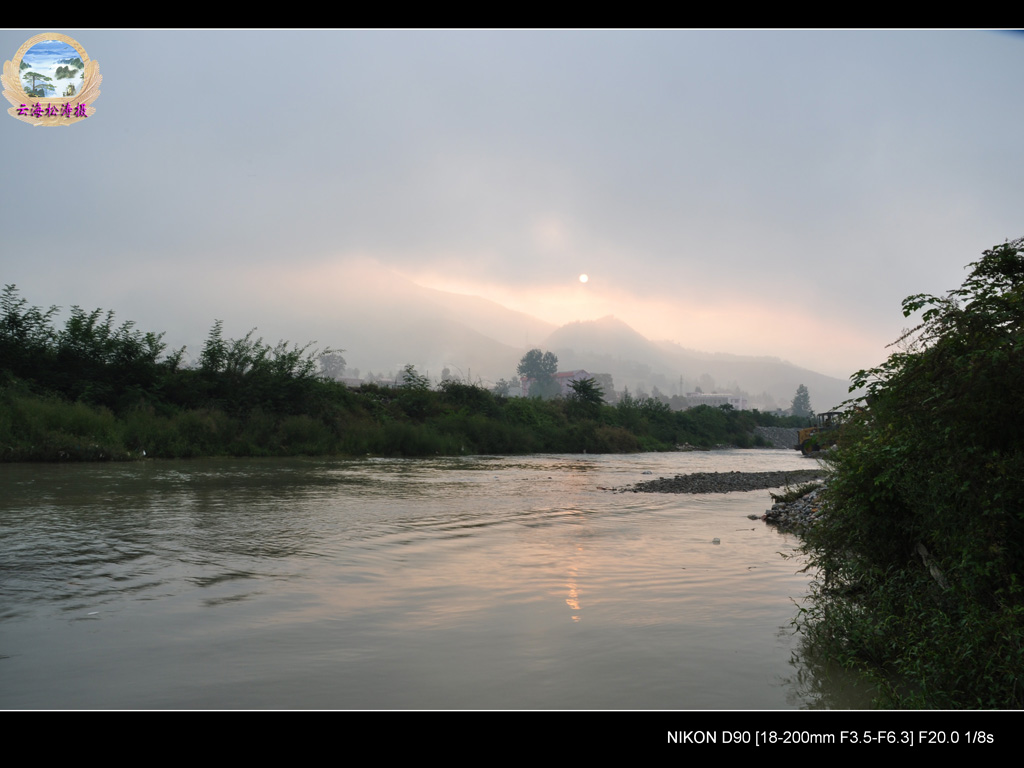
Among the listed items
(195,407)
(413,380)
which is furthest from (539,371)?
(195,407)

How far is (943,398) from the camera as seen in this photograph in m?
4.70

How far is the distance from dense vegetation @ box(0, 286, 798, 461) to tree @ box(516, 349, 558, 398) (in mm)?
112339

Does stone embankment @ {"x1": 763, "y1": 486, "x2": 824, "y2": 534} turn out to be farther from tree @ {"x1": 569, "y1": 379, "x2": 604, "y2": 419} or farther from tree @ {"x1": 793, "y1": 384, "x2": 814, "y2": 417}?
tree @ {"x1": 793, "y1": 384, "x2": 814, "y2": 417}

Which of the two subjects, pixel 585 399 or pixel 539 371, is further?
pixel 539 371

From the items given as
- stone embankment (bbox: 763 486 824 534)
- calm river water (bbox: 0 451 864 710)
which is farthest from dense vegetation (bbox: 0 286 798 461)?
stone embankment (bbox: 763 486 824 534)

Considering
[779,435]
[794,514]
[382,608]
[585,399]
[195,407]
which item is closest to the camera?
[382,608]

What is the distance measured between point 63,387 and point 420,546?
72.9ft

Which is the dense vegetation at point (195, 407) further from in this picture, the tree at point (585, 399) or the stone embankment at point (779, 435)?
the stone embankment at point (779, 435)

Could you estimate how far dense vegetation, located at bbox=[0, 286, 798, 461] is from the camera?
20.7 meters

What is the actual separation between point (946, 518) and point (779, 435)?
87189 mm

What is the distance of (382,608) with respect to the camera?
238 inches

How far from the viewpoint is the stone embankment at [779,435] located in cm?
8094

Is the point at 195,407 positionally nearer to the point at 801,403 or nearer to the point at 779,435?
the point at 779,435
